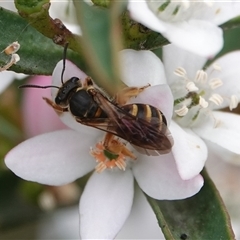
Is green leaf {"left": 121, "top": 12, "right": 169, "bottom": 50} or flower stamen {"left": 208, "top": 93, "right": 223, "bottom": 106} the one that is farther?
flower stamen {"left": 208, "top": 93, "right": 223, "bottom": 106}

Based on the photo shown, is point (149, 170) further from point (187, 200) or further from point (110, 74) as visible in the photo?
point (110, 74)

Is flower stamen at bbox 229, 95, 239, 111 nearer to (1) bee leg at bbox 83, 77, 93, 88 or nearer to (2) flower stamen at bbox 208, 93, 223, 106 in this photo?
(2) flower stamen at bbox 208, 93, 223, 106

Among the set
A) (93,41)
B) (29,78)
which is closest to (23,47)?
(93,41)

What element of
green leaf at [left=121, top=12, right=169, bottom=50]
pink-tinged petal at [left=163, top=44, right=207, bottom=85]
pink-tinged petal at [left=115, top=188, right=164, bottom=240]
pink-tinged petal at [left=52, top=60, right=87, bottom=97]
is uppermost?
green leaf at [left=121, top=12, right=169, bottom=50]

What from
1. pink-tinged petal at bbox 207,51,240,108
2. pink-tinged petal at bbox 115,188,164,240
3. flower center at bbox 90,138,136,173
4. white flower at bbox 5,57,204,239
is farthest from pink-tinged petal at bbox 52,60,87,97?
pink-tinged petal at bbox 115,188,164,240

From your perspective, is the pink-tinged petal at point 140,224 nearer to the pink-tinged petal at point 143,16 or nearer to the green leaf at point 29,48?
the green leaf at point 29,48
